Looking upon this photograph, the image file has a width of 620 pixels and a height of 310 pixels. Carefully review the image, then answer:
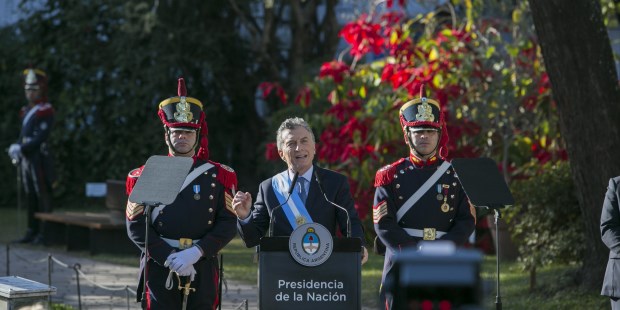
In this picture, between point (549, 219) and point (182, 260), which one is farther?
point (549, 219)

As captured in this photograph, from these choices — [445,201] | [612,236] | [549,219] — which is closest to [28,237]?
[549,219]

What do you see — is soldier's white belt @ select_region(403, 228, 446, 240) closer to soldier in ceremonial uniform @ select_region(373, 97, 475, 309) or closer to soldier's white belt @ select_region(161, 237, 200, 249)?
soldier in ceremonial uniform @ select_region(373, 97, 475, 309)

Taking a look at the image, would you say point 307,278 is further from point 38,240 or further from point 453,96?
point 38,240

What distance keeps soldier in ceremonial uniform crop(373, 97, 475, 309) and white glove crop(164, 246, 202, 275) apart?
3.18 feet

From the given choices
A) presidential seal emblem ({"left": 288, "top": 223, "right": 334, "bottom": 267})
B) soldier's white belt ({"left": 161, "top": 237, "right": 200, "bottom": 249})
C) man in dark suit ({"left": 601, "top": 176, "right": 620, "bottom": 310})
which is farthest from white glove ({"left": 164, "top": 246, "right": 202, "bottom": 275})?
man in dark suit ({"left": 601, "top": 176, "right": 620, "bottom": 310})

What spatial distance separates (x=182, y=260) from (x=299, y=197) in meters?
0.67

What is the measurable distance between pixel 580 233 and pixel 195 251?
5.48m

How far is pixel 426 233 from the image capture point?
6.21 meters

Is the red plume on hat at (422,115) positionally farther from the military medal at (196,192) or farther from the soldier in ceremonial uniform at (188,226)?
the military medal at (196,192)

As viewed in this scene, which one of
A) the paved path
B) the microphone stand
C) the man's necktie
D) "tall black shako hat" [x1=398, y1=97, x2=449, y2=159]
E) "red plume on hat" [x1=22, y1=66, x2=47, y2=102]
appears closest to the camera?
the microphone stand

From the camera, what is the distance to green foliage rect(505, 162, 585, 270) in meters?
10.6

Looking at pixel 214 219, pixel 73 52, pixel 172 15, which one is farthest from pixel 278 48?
pixel 214 219

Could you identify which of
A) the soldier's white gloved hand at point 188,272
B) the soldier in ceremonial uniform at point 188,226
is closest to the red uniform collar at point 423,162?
the soldier in ceremonial uniform at point 188,226

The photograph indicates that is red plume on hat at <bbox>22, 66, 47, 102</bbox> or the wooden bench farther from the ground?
red plume on hat at <bbox>22, 66, 47, 102</bbox>
